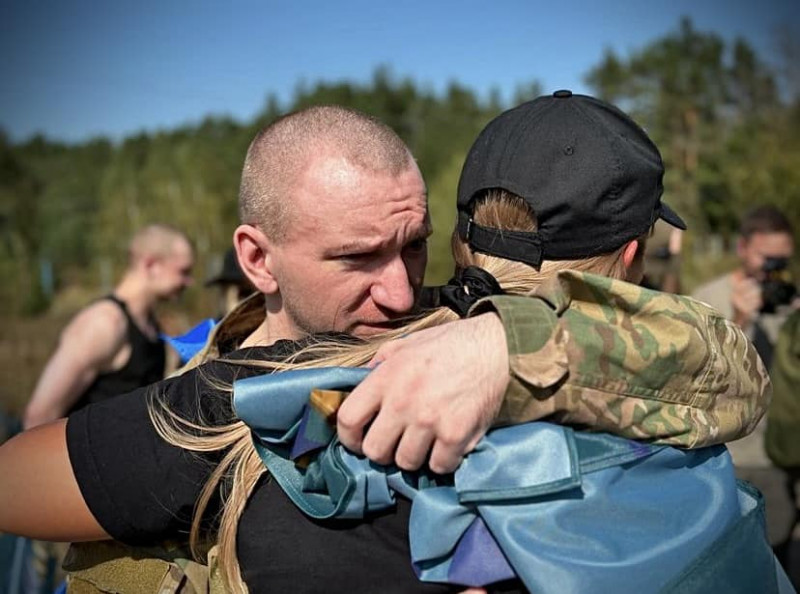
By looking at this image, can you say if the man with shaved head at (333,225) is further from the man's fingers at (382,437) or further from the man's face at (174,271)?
the man's face at (174,271)

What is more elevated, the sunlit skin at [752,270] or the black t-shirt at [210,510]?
the black t-shirt at [210,510]

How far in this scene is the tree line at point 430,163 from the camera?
21312mm

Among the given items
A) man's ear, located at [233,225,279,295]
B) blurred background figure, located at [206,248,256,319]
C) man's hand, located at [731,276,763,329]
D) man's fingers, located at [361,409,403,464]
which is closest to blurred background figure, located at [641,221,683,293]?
man's hand, located at [731,276,763,329]

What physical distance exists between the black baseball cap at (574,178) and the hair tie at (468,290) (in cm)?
9

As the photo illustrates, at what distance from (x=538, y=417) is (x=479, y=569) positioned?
0.26 m

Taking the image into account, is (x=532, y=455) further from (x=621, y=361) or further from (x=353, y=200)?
(x=353, y=200)

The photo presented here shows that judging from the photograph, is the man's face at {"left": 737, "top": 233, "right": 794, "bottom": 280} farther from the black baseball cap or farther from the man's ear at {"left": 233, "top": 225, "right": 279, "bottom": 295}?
the man's ear at {"left": 233, "top": 225, "right": 279, "bottom": 295}

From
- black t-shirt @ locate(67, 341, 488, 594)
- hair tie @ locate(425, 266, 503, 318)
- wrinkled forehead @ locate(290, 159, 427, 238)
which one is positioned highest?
wrinkled forehead @ locate(290, 159, 427, 238)

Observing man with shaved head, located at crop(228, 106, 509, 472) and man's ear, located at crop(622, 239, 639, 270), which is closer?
man's ear, located at crop(622, 239, 639, 270)

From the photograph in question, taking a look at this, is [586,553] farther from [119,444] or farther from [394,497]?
[119,444]

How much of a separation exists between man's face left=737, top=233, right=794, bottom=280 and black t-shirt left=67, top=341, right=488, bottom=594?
4.09m

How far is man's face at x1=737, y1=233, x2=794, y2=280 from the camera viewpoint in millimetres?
4676

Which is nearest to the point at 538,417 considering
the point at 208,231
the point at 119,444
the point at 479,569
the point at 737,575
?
the point at 479,569

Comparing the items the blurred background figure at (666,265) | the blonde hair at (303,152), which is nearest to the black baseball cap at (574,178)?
the blonde hair at (303,152)
